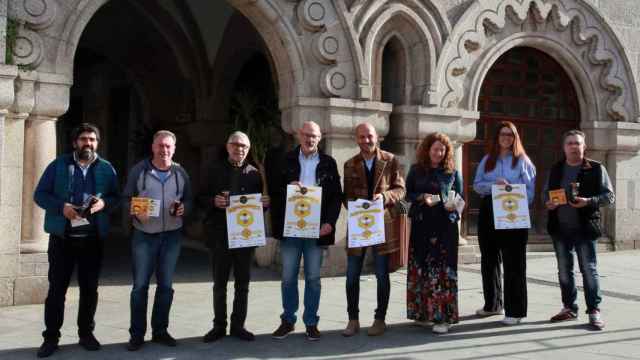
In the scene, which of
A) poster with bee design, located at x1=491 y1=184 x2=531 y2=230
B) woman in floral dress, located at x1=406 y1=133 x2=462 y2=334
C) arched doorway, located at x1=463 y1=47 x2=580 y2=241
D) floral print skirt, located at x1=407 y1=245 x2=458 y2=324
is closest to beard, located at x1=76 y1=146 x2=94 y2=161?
woman in floral dress, located at x1=406 y1=133 x2=462 y2=334

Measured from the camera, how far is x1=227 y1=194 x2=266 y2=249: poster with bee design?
5.40 meters

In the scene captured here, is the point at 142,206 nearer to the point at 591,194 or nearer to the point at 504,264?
the point at 504,264

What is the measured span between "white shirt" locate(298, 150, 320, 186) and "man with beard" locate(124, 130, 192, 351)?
941 millimetres

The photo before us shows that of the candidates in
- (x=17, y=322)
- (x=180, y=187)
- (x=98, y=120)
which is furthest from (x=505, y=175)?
(x=98, y=120)

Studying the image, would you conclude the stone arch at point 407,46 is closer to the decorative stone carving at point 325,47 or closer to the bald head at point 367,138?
the decorative stone carving at point 325,47

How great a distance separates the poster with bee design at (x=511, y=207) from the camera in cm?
612

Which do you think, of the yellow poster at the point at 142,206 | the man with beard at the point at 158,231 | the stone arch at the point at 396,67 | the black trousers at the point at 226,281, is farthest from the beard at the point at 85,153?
the stone arch at the point at 396,67

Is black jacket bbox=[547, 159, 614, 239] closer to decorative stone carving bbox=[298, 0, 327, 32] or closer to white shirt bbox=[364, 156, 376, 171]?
white shirt bbox=[364, 156, 376, 171]

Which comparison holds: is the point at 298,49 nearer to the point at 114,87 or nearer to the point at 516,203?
the point at 516,203

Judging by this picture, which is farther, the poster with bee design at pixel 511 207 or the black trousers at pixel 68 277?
the poster with bee design at pixel 511 207

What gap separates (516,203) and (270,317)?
8.11 feet

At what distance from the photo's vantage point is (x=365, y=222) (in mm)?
5617

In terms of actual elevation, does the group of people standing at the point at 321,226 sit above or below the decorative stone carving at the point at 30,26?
below

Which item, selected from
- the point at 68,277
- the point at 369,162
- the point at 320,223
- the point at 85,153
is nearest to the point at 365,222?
the point at 320,223
